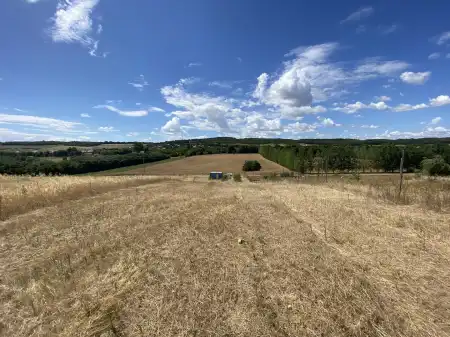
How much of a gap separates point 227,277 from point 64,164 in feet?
216

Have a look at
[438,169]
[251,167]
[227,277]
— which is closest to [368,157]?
[438,169]

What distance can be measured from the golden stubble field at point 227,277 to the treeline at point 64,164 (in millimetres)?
40161

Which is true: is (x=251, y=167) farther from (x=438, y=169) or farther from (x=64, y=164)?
(x=64, y=164)

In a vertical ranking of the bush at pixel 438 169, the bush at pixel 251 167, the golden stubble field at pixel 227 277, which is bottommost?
the bush at pixel 251 167

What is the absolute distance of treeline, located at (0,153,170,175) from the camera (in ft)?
168

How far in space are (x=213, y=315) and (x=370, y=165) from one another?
7198 cm

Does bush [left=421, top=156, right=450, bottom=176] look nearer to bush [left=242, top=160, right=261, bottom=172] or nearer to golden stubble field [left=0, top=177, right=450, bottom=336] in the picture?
bush [left=242, top=160, right=261, bottom=172]

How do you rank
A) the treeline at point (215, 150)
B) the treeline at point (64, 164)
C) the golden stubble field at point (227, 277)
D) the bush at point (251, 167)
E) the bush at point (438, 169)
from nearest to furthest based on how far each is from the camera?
the golden stubble field at point (227, 277) → the bush at point (438, 169) → the treeline at point (64, 164) → the bush at point (251, 167) → the treeline at point (215, 150)

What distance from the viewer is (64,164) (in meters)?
60.5

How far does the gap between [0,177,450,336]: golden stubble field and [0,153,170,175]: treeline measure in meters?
40.2

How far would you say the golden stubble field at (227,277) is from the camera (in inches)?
164

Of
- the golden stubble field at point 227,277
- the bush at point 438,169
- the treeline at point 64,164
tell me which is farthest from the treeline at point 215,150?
the golden stubble field at point 227,277

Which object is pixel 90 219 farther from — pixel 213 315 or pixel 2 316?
pixel 213 315

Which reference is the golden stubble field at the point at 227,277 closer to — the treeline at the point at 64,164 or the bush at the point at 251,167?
the treeline at the point at 64,164
